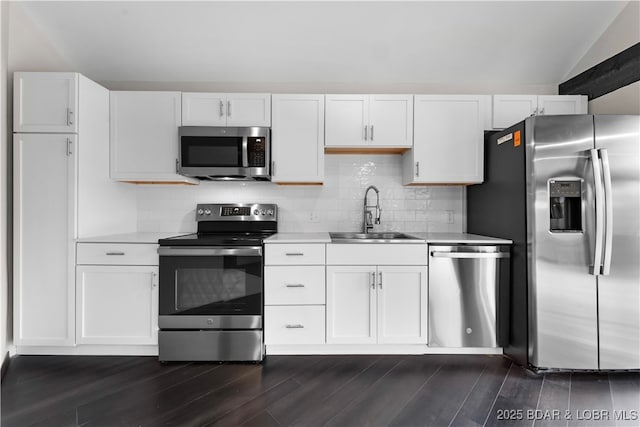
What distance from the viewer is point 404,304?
2412 mm

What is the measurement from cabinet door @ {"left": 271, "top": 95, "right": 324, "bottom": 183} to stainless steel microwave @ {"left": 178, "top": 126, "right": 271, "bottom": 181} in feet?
0.39

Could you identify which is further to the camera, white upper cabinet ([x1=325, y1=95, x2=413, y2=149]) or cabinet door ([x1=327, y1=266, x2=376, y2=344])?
white upper cabinet ([x1=325, y1=95, x2=413, y2=149])

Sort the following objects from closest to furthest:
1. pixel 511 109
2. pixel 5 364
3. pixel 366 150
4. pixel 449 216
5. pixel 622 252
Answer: pixel 622 252 → pixel 5 364 → pixel 511 109 → pixel 366 150 → pixel 449 216

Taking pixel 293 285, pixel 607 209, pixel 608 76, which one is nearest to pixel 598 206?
pixel 607 209

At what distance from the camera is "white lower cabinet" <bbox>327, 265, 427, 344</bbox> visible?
2.40m

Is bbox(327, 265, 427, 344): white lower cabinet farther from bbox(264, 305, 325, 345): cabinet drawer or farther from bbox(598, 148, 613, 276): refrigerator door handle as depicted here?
bbox(598, 148, 613, 276): refrigerator door handle

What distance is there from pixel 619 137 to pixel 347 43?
208 centimetres

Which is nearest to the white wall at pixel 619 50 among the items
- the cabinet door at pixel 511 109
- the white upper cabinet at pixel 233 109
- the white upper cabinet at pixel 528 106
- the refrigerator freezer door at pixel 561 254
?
the white upper cabinet at pixel 528 106

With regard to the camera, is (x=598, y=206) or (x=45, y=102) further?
(x=45, y=102)

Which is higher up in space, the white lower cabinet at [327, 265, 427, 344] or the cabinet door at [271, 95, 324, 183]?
the cabinet door at [271, 95, 324, 183]

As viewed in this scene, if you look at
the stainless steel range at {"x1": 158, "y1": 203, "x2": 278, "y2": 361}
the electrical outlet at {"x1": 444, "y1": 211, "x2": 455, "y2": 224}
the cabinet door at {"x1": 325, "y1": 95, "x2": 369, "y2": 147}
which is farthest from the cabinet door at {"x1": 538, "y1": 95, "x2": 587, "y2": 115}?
the stainless steel range at {"x1": 158, "y1": 203, "x2": 278, "y2": 361}

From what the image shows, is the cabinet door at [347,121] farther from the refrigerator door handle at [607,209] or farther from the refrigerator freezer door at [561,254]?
the refrigerator door handle at [607,209]

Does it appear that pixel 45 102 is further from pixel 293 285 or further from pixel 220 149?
pixel 293 285

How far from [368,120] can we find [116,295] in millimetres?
2411
